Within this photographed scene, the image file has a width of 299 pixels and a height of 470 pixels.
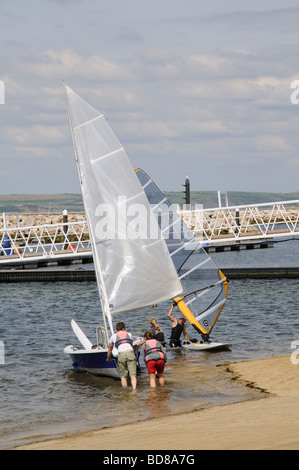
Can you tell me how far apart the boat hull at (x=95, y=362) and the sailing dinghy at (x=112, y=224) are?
0.12 feet

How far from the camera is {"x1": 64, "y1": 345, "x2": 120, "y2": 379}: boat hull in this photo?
1645 cm

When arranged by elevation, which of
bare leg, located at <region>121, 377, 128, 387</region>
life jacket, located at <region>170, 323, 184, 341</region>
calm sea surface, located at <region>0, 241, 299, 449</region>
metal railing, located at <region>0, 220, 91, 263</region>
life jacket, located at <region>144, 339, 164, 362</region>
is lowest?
calm sea surface, located at <region>0, 241, 299, 449</region>

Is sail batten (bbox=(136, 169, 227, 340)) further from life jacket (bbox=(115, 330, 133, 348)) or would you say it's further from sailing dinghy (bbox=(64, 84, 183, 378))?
life jacket (bbox=(115, 330, 133, 348))

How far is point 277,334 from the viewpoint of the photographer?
22969 millimetres

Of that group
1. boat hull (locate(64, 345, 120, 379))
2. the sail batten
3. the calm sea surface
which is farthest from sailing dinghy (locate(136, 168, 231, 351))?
boat hull (locate(64, 345, 120, 379))

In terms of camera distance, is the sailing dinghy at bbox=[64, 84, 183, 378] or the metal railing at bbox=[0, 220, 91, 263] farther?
the metal railing at bbox=[0, 220, 91, 263]

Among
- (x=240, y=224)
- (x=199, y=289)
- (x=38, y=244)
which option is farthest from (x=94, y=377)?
(x=240, y=224)

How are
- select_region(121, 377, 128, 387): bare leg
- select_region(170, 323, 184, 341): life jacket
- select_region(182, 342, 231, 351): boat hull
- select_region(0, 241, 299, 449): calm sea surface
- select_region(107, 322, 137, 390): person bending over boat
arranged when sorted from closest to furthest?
select_region(0, 241, 299, 449): calm sea surface, select_region(107, 322, 137, 390): person bending over boat, select_region(121, 377, 128, 387): bare leg, select_region(182, 342, 231, 351): boat hull, select_region(170, 323, 184, 341): life jacket

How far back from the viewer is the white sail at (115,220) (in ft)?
56.5

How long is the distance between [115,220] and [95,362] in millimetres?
3807

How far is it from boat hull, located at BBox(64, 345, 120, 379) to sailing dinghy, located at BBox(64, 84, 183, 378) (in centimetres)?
4

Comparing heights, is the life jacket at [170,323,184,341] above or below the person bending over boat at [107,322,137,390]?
below

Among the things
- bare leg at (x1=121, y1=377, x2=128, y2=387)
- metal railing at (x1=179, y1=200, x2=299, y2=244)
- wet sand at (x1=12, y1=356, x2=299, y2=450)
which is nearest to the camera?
wet sand at (x1=12, y1=356, x2=299, y2=450)

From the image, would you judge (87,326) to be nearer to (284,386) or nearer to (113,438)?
(284,386)
